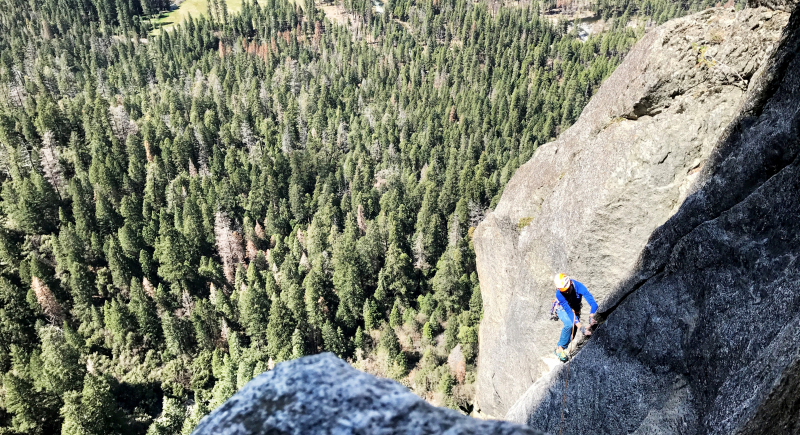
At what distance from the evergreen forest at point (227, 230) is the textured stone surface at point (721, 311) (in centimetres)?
4120

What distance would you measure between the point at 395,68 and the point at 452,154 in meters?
86.7

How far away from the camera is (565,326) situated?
1788 cm

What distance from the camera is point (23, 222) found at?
82.8 meters

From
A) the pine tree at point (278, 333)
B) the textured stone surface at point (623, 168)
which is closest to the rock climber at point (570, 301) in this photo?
the textured stone surface at point (623, 168)

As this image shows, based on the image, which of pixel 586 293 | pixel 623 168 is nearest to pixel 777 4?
pixel 623 168

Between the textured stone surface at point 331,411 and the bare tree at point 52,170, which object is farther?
the bare tree at point 52,170

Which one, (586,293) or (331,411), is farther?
(586,293)

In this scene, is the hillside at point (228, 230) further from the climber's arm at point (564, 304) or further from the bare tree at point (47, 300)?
the climber's arm at point (564, 304)

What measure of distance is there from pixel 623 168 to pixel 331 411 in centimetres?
1850

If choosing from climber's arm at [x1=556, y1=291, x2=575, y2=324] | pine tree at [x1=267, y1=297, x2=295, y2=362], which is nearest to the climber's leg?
climber's arm at [x1=556, y1=291, x2=575, y2=324]

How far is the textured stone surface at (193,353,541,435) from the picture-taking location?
499 cm

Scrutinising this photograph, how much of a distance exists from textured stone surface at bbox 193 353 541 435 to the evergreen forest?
4751 cm

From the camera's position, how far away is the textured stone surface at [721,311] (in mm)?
8992

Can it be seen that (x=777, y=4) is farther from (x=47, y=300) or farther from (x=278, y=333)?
(x=47, y=300)
